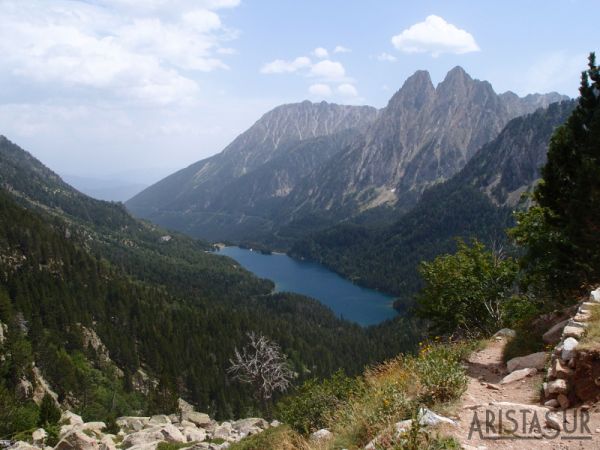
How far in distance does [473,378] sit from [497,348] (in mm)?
4867

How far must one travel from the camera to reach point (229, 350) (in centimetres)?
14262

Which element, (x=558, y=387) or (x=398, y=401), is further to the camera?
(x=398, y=401)

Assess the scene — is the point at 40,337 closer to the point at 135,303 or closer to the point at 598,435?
the point at 135,303

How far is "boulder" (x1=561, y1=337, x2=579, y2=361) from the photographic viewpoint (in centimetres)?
1277

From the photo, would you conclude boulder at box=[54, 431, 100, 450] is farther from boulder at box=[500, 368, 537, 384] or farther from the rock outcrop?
boulder at box=[500, 368, 537, 384]

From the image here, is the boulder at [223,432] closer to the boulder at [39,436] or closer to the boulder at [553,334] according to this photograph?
the boulder at [39,436]

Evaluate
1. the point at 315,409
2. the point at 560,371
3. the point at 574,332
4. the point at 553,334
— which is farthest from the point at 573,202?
the point at 315,409

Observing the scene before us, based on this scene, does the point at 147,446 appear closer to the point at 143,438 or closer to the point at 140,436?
the point at 143,438

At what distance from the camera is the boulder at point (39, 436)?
3631 cm

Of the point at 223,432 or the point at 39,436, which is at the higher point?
the point at 39,436

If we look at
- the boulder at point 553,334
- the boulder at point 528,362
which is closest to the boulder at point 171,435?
the boulder at point 528,362

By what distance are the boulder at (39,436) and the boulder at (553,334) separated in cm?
3884

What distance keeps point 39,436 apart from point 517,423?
136 feet

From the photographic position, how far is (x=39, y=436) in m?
37.8
